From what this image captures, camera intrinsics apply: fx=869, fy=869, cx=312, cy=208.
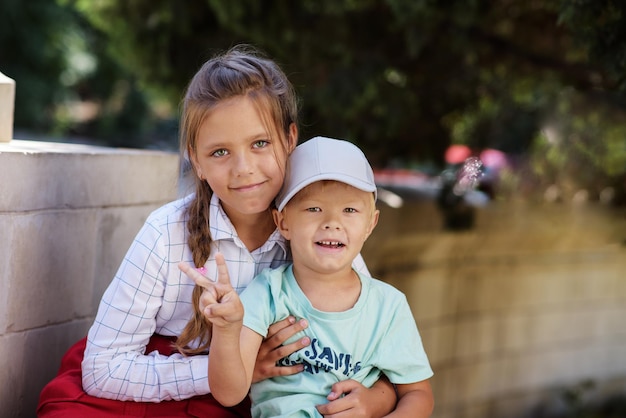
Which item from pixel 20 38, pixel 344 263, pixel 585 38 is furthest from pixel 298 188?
pixel 20 38

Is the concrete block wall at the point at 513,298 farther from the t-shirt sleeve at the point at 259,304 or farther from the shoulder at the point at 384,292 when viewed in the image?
the t-shirt sleeve at the point at 259,304

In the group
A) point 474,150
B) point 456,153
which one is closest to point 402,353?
point 474,150

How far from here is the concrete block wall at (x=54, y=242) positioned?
8.41 feet

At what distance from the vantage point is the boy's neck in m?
2.35

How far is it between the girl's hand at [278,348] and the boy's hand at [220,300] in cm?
28

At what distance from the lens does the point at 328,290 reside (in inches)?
93.1

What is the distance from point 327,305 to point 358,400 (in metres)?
0.26

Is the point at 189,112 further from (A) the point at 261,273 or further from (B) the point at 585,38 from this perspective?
(B) the point at 585,38

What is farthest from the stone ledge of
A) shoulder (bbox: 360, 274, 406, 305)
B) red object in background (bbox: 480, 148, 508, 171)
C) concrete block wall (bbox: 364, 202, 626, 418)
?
red object in background (bbox: 480, 148, 508, 171)

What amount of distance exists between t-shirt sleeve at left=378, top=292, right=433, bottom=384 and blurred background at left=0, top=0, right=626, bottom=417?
1.27 metres

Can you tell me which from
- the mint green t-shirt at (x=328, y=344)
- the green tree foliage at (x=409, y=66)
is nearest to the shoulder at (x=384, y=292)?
the mint green t-shirt at (x=328, y=344)

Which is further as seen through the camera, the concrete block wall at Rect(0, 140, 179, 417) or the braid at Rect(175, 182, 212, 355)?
the concrete block wall at Rect(0, 140, 179, 417)

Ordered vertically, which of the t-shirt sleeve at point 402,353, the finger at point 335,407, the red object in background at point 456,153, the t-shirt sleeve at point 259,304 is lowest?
the finger at point 335,407

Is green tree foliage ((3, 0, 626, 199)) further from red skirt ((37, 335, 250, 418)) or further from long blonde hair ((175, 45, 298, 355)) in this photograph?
red skirt ((37, 335, 250, 418))
